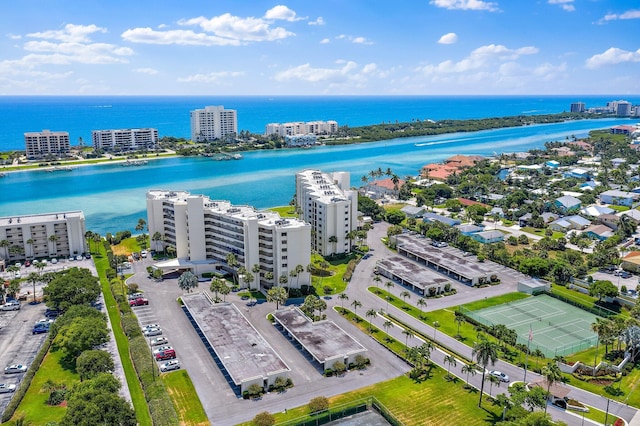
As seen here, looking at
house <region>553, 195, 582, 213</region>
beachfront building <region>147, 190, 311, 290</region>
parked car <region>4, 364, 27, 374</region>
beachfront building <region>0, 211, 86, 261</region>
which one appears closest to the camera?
parked car <region>4, 364, 27, 374</region>

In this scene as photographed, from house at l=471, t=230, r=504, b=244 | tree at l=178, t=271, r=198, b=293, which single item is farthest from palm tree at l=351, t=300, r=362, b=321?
house at l=471, t=230, r=504, b=244

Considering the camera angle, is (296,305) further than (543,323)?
Yes

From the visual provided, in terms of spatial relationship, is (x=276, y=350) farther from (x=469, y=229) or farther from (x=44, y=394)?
(x=469, y=229)

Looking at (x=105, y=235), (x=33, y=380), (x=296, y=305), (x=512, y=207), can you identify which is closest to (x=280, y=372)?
(x=296, y=305)

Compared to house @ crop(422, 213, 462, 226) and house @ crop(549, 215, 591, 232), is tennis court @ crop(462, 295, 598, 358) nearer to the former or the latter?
house @ crop(422, 213, 462, 226)

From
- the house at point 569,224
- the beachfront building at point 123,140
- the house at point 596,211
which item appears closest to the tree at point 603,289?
the house at point 569,224

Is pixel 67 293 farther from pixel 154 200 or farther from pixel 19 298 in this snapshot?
pixel 154 200
